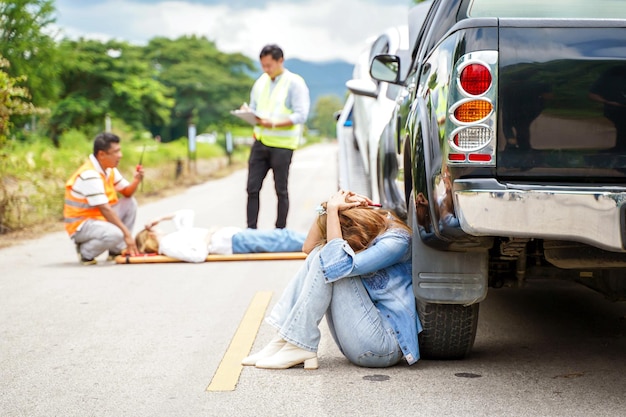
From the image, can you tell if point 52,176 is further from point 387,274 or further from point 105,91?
point 105,91

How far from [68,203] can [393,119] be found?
401 cm

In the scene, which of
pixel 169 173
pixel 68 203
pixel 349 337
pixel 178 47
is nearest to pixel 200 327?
pixel 349 337

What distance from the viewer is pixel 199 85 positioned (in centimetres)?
6406

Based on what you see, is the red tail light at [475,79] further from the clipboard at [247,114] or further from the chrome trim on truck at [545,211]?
the clipboard at [247,114]

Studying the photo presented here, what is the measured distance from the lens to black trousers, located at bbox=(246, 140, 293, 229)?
10.6 metres

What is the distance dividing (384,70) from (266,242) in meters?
3.70

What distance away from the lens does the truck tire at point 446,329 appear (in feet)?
15.8

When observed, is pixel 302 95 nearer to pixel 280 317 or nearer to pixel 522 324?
pixel 522 324

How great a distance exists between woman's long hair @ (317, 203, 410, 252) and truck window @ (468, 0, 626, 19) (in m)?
1.14

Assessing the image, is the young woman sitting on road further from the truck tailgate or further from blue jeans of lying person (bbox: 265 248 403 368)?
the truck tailgate

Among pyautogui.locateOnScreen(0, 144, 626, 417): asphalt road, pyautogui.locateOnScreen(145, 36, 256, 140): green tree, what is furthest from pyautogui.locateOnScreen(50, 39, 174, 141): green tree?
pyautogui.locateOnScreen(0, 144, 626, 417): asphalt road

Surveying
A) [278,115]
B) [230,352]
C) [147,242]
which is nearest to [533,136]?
[230,352]

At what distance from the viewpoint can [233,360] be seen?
17.3 feet

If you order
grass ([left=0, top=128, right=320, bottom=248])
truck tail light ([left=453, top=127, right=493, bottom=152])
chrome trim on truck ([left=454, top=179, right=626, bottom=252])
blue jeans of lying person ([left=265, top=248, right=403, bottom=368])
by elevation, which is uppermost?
truck tail light ([left=453, top=127, right=493, bottom=152])
